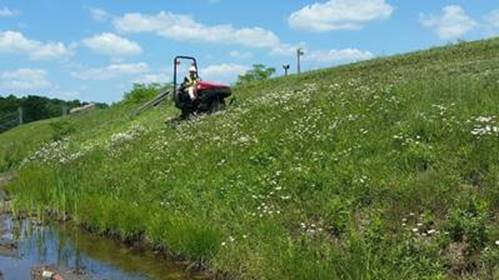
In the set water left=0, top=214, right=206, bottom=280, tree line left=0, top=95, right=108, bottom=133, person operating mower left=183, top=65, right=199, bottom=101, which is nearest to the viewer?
water left=0, top=214, right=206, bottom=280

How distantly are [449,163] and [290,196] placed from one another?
267cm

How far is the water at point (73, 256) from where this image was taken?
12430 millimetres

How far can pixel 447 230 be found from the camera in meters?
9.74

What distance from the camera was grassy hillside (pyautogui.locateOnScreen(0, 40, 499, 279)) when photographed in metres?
9.53

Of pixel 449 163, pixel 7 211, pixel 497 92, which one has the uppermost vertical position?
pixel 497 92

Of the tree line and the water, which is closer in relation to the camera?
the water

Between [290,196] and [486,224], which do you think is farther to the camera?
[290,196]

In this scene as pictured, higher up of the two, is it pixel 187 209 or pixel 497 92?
pixel 497 92

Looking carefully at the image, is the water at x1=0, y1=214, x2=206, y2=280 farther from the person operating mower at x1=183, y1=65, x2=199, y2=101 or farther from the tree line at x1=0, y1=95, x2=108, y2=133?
the tree line at x1=0, y1=95, x2=108, y2=133

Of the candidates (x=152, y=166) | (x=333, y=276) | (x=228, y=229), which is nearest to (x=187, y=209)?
(x=228, y=229)

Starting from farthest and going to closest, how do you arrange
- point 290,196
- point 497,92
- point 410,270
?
point 497,92
point 290,196
point 410,270

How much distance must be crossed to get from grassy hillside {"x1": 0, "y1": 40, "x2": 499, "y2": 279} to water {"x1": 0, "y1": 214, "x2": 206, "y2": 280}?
1.31 feet

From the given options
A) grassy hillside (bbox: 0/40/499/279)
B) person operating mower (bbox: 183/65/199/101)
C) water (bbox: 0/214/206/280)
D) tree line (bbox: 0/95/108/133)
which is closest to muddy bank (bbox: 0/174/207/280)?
water (bbox: 0/214/206/280)

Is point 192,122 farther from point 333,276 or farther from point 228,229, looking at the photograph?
point 333,276
